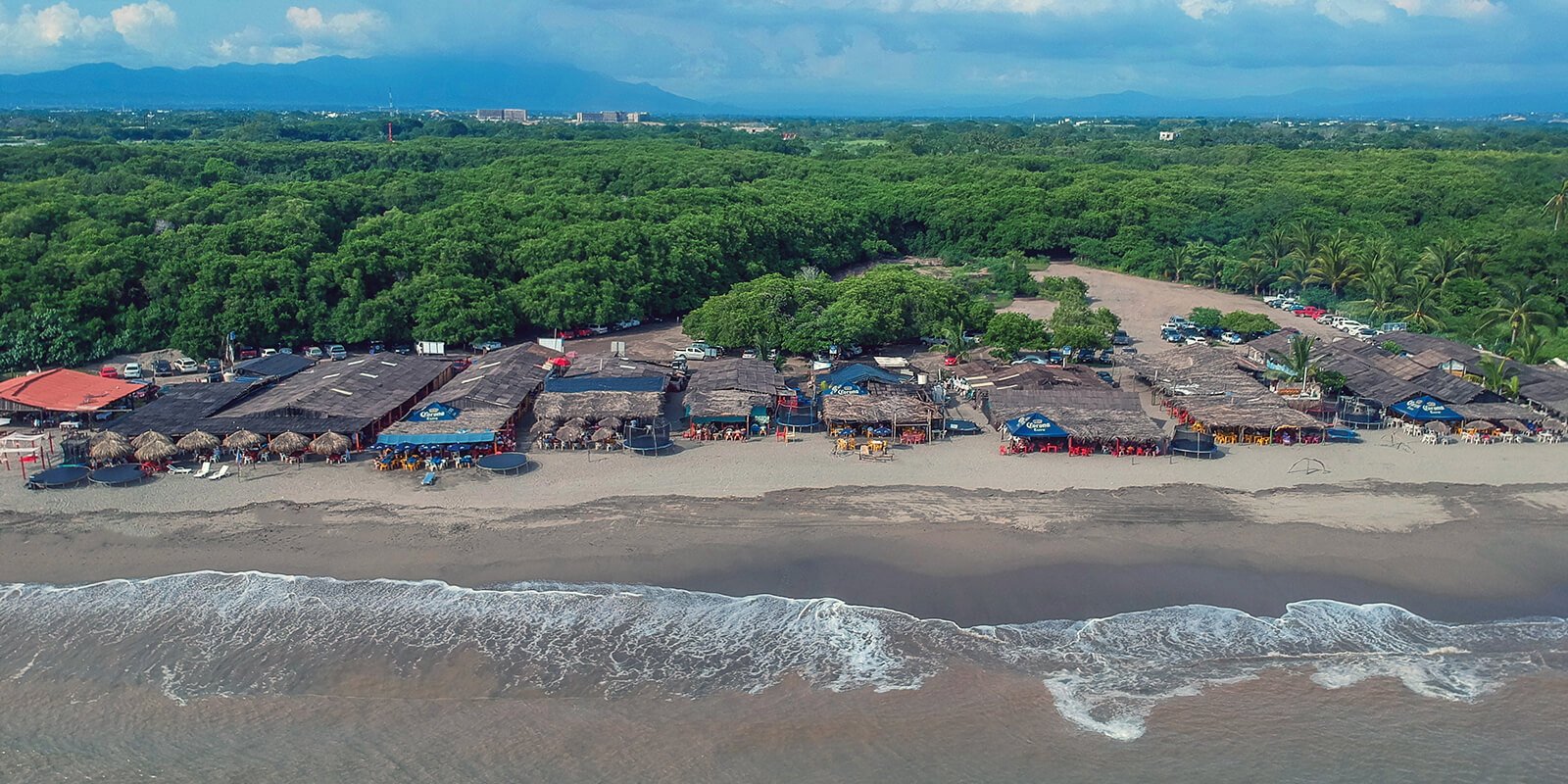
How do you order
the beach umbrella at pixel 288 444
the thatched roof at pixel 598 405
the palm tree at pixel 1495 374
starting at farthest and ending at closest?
the palm tree at pixel 1495 374 → the thatched roof at pixel 598 405 → the beach umbrella at pixel 288 444

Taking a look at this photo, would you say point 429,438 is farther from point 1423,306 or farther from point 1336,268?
point 1336,268

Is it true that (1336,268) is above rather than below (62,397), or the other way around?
above

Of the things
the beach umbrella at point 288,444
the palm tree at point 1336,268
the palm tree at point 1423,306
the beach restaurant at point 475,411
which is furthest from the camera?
the palm tree at point 1336,268

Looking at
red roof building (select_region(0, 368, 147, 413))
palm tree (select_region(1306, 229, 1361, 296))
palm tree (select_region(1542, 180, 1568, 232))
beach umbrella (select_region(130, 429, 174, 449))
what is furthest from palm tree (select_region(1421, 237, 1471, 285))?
red roof building (select_region(0, 368, 147, 413))

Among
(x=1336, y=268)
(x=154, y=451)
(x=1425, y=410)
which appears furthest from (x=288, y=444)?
(x=1336, y=268)

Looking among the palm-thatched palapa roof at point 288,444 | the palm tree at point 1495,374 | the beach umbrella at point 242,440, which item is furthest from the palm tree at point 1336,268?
the beach umbrella at point 242,440

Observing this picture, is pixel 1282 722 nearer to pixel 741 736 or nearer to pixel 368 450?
pixel 741 736

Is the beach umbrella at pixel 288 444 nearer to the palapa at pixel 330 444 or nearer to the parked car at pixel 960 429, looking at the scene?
the palapa at pixel 330 444
